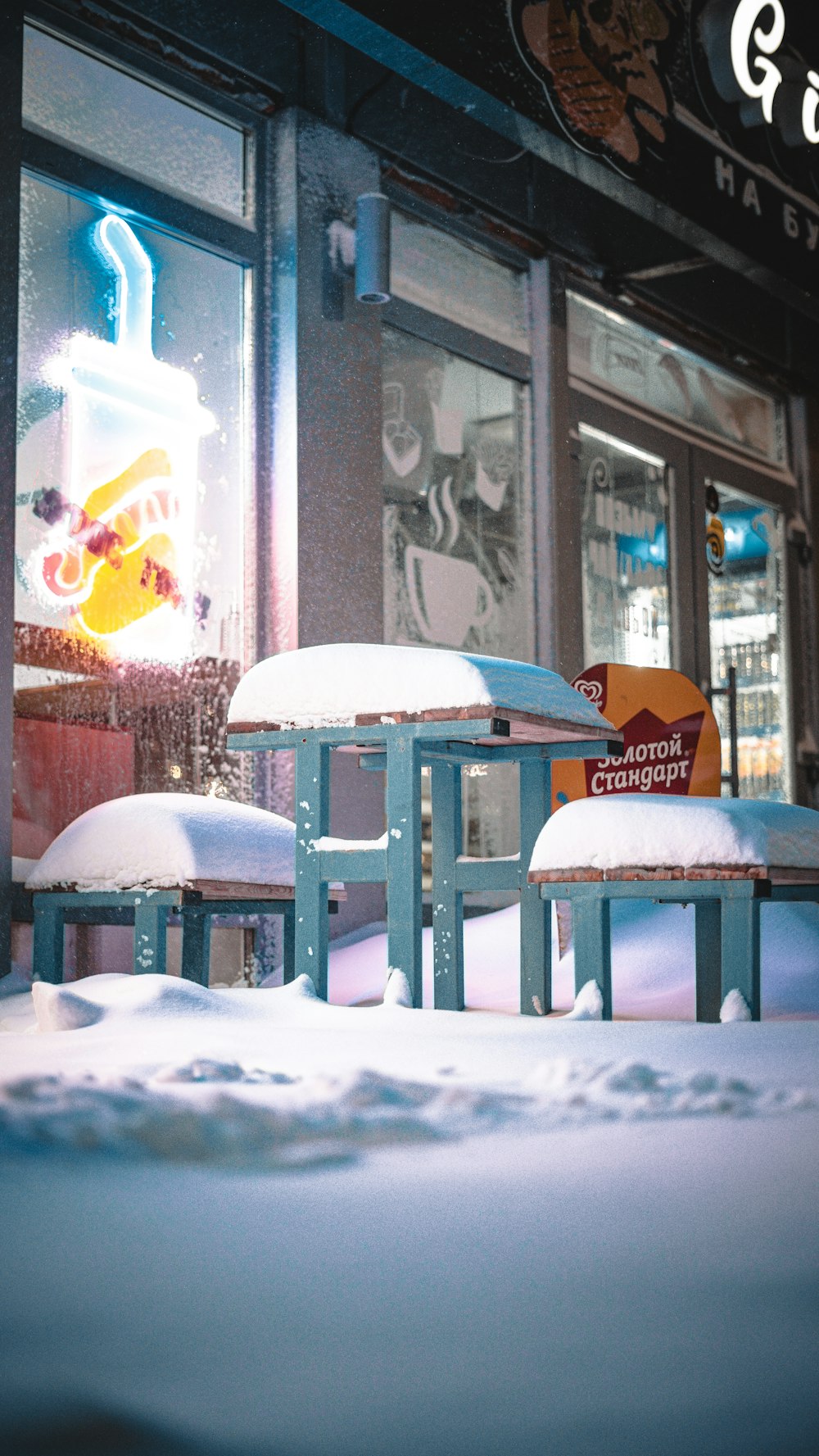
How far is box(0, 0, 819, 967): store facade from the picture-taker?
17.2 ft

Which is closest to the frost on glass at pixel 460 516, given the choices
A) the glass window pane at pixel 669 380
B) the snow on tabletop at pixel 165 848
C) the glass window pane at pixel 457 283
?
the glass window pane at pixel 457 283

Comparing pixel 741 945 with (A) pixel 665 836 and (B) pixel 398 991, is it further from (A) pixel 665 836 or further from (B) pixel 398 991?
(B) pixel 398 991

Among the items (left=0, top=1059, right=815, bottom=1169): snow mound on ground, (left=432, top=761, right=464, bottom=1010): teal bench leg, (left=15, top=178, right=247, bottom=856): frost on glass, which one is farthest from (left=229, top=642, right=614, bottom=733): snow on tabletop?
(left=15, top=178, right=247, bottom=856): frost on glass

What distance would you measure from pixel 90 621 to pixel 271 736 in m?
1.81

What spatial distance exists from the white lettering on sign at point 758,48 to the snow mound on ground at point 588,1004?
15.5ft

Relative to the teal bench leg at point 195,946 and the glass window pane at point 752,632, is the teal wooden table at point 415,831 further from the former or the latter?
the glass window pane at point 752,632

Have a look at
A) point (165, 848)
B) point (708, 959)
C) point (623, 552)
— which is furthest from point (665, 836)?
point (623, 552)

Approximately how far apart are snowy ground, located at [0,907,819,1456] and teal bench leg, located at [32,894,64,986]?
1483mm

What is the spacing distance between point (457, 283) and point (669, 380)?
1.90 metres

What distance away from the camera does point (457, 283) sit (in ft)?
23.5

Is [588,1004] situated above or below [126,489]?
below

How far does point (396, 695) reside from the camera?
3557 millimetres

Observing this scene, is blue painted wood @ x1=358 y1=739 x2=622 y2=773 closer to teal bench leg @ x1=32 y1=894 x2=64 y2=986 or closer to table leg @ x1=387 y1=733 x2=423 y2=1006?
table leg @ x1=387 y1=733 x2=423 y2=1006

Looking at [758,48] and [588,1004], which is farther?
[758,48]
